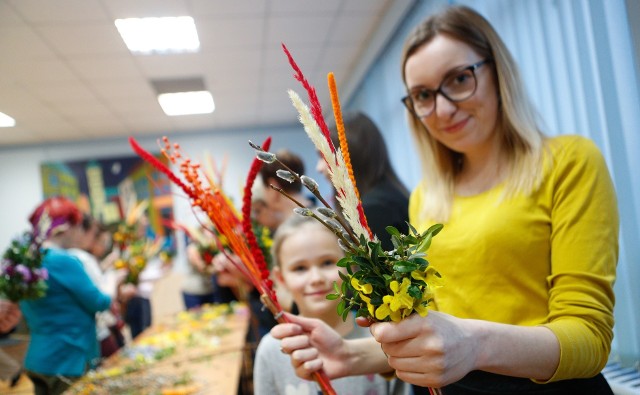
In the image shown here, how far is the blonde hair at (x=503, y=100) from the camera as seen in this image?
2.53 ft

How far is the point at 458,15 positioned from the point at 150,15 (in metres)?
0.58

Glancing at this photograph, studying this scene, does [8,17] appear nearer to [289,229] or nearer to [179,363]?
[289,229]

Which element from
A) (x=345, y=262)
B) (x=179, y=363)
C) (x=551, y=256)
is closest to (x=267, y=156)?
(x=345, y=262)

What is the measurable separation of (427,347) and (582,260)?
354 mm

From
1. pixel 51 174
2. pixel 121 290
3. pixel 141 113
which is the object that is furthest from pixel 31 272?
pixel 121 290

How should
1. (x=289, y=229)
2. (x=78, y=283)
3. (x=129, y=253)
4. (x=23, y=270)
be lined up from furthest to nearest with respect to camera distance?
(x=129, y=253), (x=78, y=283), (x=289, y=229), (x=23, y=270)

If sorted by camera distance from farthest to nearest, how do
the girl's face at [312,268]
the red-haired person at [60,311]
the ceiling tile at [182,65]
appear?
1. the ceiling tile at [182,65]
2. the red-haired person at [60,311]
3. the girl's face at [312,268]

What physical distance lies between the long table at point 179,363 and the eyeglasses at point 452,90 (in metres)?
1.45

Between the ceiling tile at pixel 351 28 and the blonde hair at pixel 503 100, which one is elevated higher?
the ceiling tile at pixel 351 28

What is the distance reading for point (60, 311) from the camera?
6.05 feet

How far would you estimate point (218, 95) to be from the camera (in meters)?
1.88

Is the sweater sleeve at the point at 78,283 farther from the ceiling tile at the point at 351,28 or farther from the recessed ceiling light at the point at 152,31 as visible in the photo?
the ceiling tile at the point at 351,28

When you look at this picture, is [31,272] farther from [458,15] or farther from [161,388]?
[458,15]

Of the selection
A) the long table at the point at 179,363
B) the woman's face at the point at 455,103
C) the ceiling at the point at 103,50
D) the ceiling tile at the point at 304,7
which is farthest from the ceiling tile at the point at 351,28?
the long table at the point at 179,363
